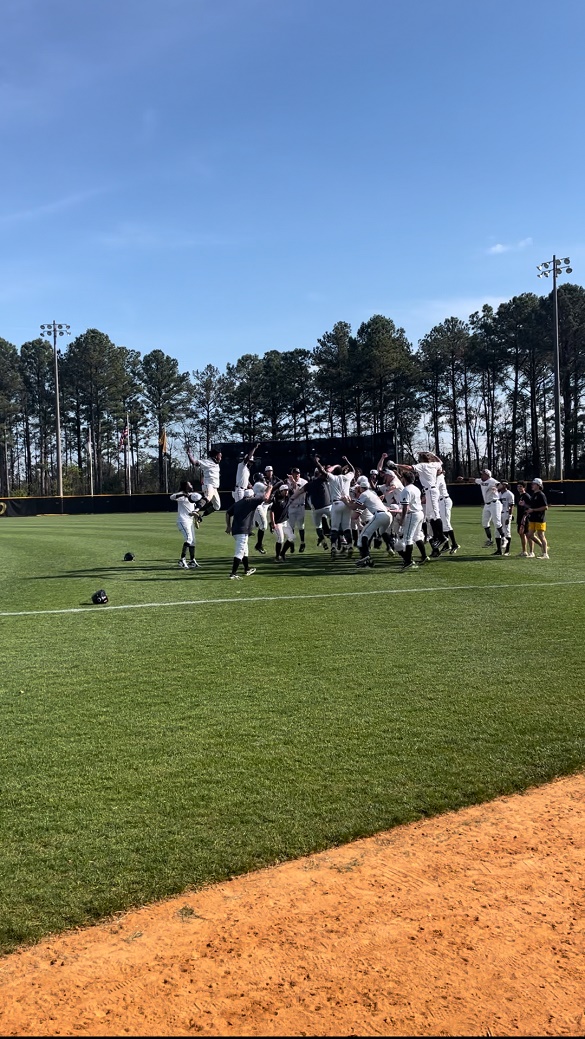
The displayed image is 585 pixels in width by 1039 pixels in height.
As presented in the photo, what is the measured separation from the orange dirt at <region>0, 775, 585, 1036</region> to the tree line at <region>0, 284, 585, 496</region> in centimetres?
6717

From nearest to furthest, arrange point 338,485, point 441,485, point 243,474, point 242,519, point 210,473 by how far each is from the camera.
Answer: point 242,519, point 210,473, point 243,474, point 441,485, point 338,485

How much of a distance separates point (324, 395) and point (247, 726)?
77.3 metres

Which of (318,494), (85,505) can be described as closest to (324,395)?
(85,505)

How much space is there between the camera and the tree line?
75.2 m

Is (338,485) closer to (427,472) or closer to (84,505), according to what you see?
(427,472)

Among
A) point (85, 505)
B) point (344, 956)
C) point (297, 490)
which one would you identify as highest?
point (85, 505)

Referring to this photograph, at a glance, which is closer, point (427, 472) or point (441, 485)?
point (427, 472)

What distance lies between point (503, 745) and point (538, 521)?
11274mm

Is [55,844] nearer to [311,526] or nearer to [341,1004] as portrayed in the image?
[341,1004]

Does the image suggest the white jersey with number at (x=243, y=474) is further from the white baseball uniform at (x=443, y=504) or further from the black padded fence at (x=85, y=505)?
the black padded fence at (x=85, y=505)

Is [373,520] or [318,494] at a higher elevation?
[318,494]

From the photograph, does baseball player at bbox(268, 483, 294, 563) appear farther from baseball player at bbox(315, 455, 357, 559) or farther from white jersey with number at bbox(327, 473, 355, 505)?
white jersey with number at bbox(327, 473, 355, 505)

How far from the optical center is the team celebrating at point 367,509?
14.9 m

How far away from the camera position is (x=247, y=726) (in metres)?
5.68
